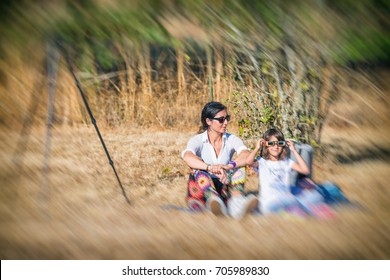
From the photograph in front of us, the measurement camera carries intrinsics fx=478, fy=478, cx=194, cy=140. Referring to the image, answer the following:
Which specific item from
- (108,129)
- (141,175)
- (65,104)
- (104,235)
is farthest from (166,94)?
(104,235)

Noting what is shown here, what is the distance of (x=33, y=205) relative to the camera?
3.87 metres

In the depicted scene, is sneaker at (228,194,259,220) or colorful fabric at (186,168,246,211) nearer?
sneaker at (228,194,259,220)

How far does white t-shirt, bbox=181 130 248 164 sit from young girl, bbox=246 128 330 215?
19cm

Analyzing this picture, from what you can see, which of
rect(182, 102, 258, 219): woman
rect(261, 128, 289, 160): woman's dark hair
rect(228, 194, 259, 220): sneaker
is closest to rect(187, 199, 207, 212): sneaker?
rect(182, 102, 258, 219): woman

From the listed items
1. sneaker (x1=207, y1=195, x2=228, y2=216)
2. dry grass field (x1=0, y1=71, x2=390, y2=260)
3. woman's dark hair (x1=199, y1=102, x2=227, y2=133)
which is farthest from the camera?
woman's dark hair (x1=199, y1=102, x2=227, y2=133)

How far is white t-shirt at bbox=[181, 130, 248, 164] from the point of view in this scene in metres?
3.49

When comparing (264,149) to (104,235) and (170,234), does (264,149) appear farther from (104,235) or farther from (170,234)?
(104,235)

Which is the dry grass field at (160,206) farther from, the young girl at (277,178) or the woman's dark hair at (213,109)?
the woman's dark hair at (213,109)

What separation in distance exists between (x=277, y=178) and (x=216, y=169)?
17.2 inches

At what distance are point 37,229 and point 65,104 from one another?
228 cm

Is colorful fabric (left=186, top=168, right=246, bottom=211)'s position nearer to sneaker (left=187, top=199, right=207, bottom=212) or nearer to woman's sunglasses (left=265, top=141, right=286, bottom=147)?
sneaker (left=187, top=199, right=207, bottom=212)

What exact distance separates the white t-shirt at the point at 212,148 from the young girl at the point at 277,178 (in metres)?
0.19

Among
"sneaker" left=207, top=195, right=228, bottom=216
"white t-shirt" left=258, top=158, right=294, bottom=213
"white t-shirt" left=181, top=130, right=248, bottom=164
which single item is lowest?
"sneaker" left=207, top=195, right=228, bottom=216

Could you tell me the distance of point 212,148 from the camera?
3492 mm
